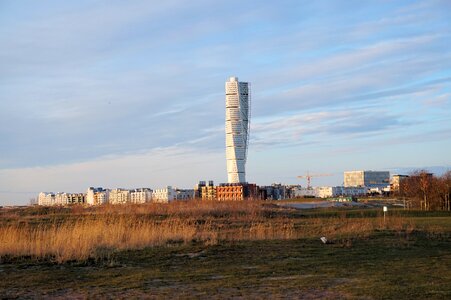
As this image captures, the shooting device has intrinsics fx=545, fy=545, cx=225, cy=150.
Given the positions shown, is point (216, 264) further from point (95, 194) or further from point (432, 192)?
point (95, 194)

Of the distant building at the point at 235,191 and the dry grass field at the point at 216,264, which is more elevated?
the distant building at the point at 235,191

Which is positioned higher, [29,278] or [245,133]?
[245,133]

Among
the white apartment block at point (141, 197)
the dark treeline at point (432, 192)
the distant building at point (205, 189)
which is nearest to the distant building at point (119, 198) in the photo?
the white apartment block at point (141, 197)

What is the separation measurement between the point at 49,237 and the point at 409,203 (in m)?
57.8

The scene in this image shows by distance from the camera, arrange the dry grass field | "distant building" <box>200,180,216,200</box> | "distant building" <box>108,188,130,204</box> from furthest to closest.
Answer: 1. "distant building" <box>200,180,216,200</box>
2. "distant building" <box>108,188,130,204</box>
3. the dry grass field

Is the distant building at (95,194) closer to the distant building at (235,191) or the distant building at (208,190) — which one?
the distant building at (208,190)

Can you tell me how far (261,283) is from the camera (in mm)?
10359

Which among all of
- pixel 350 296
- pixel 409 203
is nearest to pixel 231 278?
pixel 350 296

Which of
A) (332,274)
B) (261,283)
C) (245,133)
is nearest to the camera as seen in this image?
(261,283)

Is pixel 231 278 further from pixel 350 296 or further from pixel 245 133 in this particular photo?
pixel 245 133

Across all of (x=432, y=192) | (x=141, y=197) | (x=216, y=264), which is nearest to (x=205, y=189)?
(x=141, y=197)

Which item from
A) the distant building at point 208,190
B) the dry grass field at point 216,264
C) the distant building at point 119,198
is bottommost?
the dry grass field at point 216,264

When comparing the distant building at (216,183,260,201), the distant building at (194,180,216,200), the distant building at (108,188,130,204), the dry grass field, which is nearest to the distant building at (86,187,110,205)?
the distant building at (108,188,130,204)

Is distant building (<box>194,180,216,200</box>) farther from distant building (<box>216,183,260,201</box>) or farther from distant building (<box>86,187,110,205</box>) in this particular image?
distant building (<box>86,187,110,205</box>)
